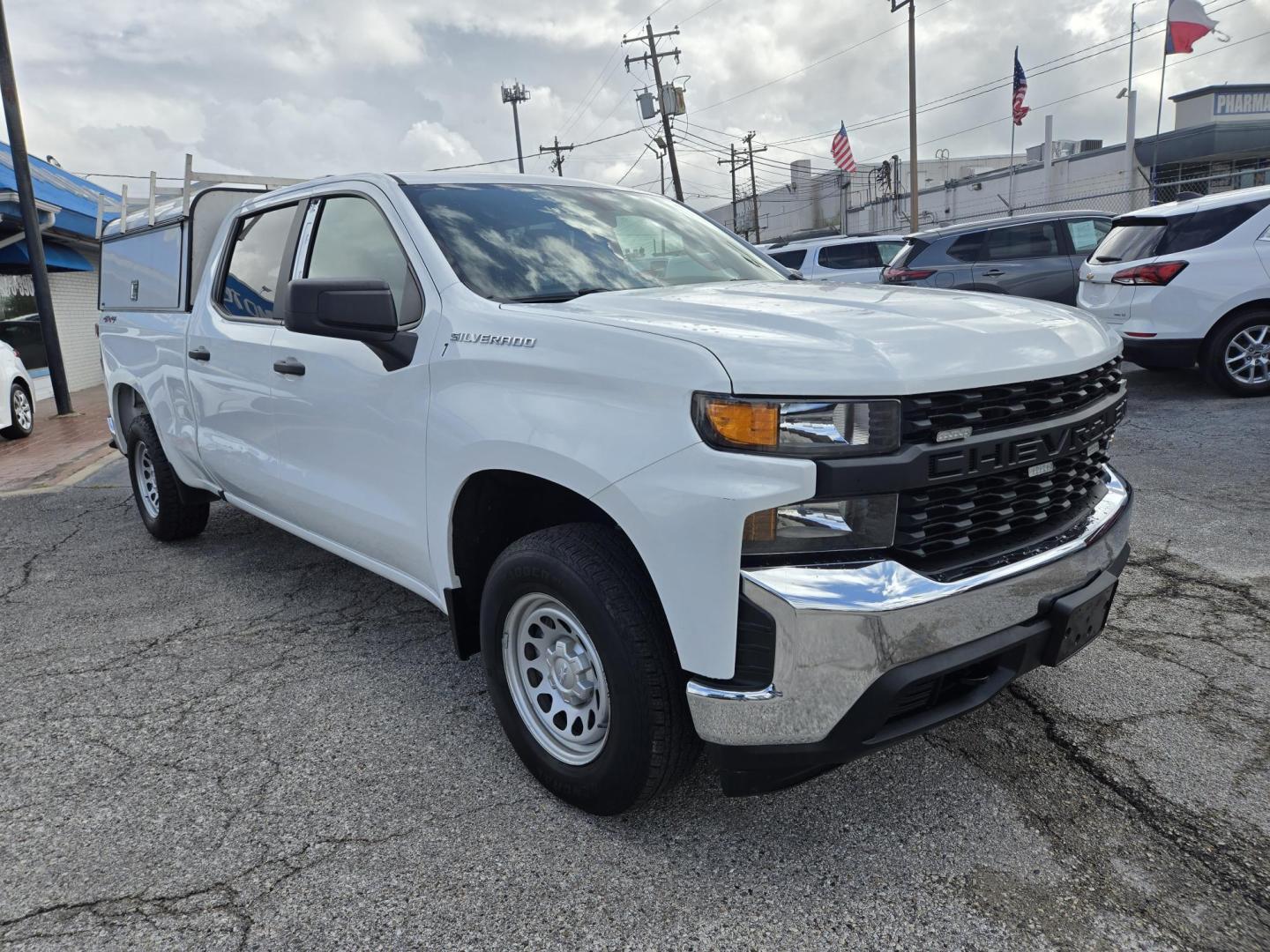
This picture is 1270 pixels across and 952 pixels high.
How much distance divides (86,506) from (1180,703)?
23.3ft

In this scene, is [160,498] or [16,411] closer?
[160,498]

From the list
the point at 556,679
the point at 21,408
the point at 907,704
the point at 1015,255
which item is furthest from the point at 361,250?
the point at 21,408

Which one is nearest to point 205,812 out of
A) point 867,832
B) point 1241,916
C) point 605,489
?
point 605,489

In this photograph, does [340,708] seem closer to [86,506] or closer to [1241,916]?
[1241,916]

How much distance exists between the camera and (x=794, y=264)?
15.2 metres

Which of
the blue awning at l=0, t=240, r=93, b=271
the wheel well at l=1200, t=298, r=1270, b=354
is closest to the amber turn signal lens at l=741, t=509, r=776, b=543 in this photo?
the wheel well at l=1200, t=298, r=1270, b=354

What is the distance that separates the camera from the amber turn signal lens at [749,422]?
2098 millimetres

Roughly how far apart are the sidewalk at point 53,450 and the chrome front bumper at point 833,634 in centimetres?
790

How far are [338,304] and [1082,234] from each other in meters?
10.4

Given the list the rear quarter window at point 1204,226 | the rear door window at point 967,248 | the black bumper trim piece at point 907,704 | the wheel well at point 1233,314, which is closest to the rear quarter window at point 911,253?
the rear door window at point 967,248

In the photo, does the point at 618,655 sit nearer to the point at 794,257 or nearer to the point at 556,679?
the point at 556,679

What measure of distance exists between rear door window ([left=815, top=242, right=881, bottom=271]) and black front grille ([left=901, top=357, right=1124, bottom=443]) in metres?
12.6

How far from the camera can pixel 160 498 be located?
5512 mm

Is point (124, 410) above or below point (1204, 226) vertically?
below
